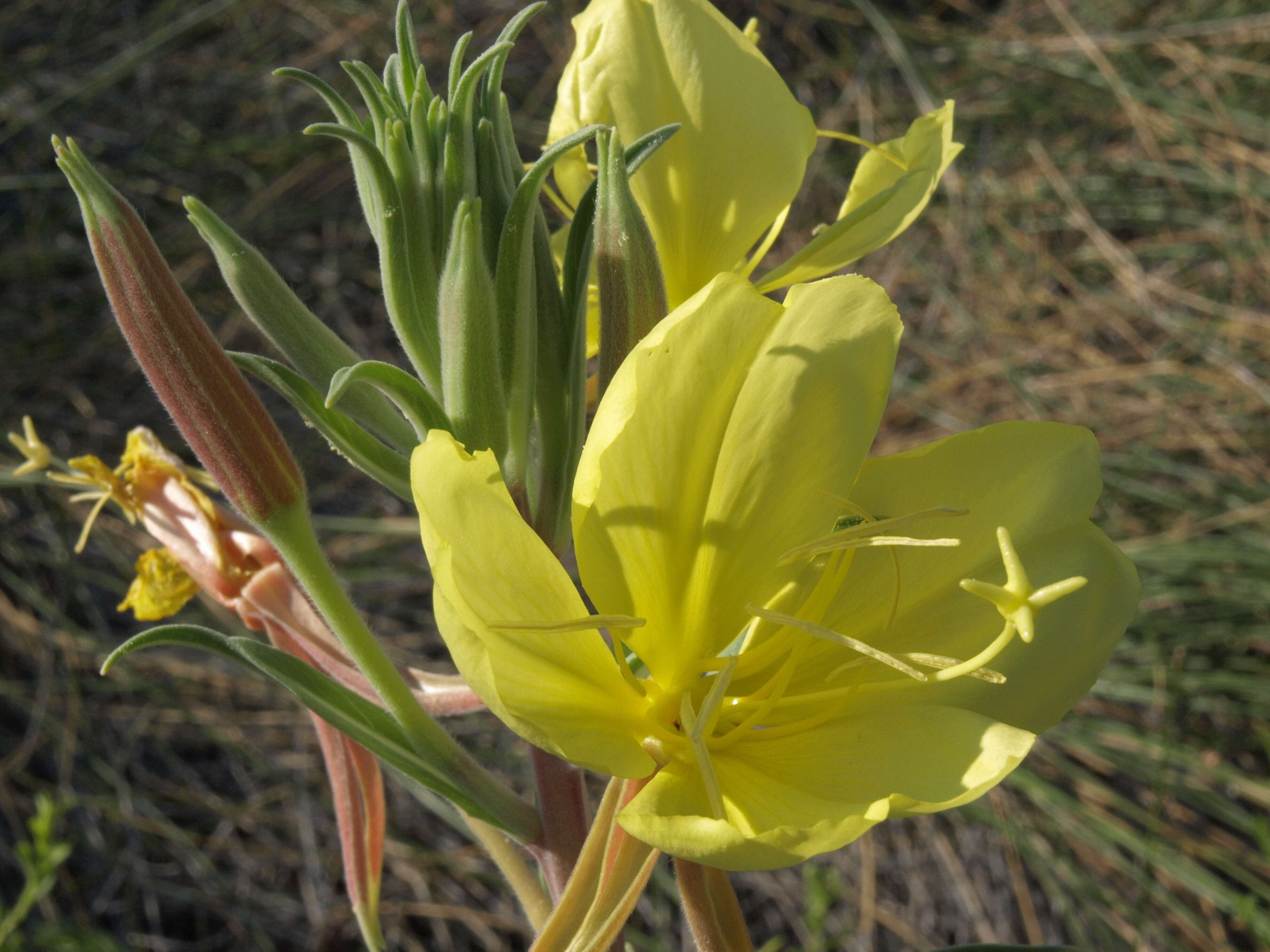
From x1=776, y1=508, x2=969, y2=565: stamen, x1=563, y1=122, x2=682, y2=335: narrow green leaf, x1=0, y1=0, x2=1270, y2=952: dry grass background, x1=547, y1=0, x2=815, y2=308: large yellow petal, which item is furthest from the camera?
x1=0, y1=0, x2=1270, y2=952: dry grass background

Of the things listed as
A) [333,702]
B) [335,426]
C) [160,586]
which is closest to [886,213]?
[335,426]

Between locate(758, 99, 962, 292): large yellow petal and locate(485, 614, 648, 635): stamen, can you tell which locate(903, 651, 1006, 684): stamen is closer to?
locate(485, 614, 648, 635): stamen

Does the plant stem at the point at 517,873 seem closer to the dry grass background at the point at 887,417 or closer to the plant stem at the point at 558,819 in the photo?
the plant stem at the point at 558,819

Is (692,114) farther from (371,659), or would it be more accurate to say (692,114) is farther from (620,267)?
(371,659)

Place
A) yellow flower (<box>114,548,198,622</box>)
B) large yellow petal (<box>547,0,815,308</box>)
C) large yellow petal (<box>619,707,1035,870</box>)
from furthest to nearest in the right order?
yellow flower (<box>114,548,198,622</box>)
large yellow petal (<box>547,0,815,308</box>)
large yellow petal (<box>619,707,1035,870</box>)

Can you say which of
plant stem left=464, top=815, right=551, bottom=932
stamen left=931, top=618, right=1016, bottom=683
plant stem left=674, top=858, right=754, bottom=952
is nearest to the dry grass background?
plant stem left=464, top=815, right=551, bottom=932

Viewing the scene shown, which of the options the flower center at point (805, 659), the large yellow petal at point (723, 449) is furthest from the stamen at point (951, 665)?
the large yellow petal at point (723, 449)
